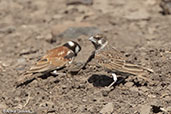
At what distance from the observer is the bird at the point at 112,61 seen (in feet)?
26.7

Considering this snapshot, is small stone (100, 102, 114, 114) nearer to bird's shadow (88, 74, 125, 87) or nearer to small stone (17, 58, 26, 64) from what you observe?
bird's shadow (88, 74, 125, 87)

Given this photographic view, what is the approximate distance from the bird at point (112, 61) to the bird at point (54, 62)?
1.34 meters

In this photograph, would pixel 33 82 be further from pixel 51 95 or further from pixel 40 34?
pixel 40 34

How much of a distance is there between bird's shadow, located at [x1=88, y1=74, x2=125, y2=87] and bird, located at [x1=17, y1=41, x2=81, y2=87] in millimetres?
1032

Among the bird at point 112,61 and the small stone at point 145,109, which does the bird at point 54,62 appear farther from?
the small stone at point 145,109

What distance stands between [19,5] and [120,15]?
4737 mm

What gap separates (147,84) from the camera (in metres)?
8.50

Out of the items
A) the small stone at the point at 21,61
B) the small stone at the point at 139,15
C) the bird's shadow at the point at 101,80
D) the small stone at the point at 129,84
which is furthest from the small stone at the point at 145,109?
the small stone at the point at 139,15

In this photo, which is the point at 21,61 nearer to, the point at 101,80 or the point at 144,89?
the point at 101,80

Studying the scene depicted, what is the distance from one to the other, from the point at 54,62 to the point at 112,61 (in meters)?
2.11

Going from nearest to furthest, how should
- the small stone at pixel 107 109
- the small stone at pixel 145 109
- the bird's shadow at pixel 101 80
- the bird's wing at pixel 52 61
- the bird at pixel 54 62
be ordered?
the small stone at pixel 145 109, the small stone at pixel 107 109, the bird's shadow at pixel 101 80, the bird at pixel 54 62, the bird's wing at pixel 52 61

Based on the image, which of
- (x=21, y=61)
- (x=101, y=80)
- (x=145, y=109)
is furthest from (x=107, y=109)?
(x=21, y=61)

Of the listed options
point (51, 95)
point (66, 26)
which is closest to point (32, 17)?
point (66, 26)

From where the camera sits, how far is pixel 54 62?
10.1 metres
